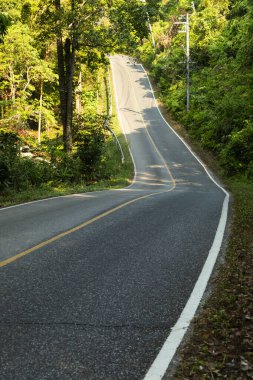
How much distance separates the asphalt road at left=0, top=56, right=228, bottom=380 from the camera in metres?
3.31

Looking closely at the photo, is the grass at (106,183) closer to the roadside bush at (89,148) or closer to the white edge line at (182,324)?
the roadside bush at (89,148)

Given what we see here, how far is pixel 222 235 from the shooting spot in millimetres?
7977

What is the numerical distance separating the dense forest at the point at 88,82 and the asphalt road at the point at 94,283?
489 cm

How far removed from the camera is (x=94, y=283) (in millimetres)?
5074

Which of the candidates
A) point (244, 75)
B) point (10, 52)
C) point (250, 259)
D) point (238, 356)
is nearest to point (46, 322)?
point (238, 356)

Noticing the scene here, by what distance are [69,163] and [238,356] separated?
61.5 feet

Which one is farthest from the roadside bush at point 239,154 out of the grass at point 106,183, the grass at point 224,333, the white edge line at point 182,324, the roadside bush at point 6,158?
the grass at point 224,333

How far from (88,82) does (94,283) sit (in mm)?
46386

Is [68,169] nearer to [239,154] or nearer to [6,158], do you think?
[6,158]

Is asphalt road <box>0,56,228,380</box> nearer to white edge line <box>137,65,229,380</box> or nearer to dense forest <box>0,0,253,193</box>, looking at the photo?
white edge line <box>137,65,229,380</box>

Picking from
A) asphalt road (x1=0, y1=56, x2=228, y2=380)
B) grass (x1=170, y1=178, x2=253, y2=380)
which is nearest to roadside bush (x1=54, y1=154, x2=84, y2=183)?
asphalt road (x1=0, y1=56, x2=228, y2=380)

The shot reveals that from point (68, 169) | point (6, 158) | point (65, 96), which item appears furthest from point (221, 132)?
point (6, 158)

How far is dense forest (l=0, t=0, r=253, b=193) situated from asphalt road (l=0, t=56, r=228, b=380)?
4895 mm

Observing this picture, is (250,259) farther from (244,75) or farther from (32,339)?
(244,75)
